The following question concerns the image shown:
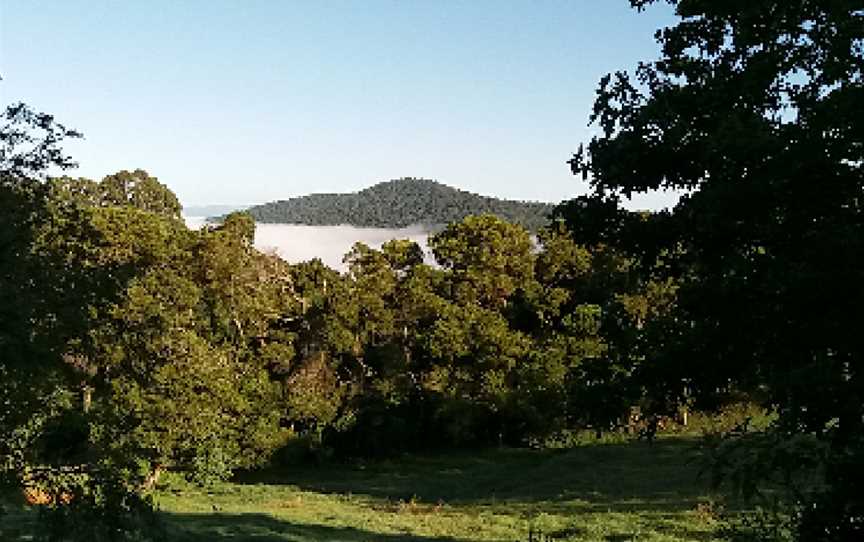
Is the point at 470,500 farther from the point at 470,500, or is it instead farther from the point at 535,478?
the point at 535,478

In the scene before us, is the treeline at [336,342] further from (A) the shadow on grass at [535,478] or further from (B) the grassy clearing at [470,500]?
(B) the grassy clearing at [470,500]

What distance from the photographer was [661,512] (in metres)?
27.7

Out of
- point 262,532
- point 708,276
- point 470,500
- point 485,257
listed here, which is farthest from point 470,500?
point 708,276

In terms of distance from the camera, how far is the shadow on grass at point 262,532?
22.6 meters

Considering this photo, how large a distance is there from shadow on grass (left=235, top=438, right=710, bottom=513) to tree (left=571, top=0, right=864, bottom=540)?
18.5 m

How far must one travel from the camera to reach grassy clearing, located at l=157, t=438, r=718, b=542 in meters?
24.4

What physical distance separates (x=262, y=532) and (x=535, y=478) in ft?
64.3

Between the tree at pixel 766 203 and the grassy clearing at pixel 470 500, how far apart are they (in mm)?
3656


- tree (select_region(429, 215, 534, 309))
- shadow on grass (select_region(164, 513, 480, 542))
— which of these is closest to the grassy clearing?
shadow on grass (select_region(164, 513, 480, 542))

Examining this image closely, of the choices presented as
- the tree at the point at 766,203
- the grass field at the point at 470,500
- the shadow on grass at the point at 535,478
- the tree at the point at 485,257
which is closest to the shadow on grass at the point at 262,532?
the grass field at the point at 470,500

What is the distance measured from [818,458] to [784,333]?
5.10ft

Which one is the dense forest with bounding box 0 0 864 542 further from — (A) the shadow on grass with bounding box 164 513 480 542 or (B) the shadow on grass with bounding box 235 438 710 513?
(B) the shadow on grass with bounding box 235 438 710 513

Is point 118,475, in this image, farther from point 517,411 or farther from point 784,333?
point 517,411

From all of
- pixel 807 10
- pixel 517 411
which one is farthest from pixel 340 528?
pixel 517 411
